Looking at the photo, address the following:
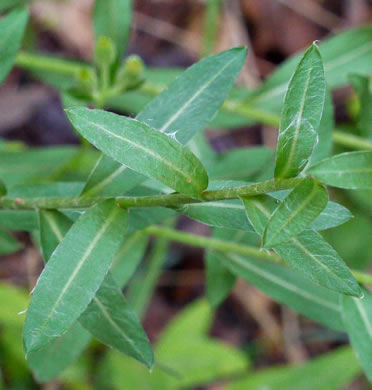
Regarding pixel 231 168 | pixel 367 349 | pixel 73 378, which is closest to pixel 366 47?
pixel 231 168

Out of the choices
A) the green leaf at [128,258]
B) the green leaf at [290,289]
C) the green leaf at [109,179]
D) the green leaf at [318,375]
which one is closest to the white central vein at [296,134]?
the green leaf at [109,179]

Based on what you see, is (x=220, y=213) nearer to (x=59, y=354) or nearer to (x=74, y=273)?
(x=74, y=273)

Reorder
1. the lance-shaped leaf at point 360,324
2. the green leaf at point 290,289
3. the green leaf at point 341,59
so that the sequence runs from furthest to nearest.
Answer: the green leaf at point 341,59 < the green leaf at point 290,289 < the lance-shaped leaf at point 360,324

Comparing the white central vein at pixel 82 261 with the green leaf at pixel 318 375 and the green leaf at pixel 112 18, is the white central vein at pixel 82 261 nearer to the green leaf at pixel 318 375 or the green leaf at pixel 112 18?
the green leaf at pixel 112 18

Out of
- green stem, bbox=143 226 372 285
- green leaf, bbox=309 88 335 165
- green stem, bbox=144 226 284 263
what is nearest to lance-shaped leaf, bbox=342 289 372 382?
green stem, bbox=143 226 372 285

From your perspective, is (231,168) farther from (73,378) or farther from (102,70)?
(73,378)

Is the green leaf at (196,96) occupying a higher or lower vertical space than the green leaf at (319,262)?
higher

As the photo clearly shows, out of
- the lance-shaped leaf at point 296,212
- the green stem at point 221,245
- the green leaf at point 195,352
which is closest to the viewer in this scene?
the lance-shaped leaf at point 296,212
